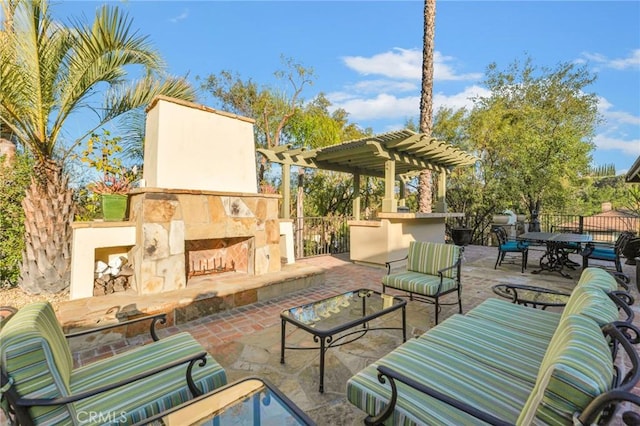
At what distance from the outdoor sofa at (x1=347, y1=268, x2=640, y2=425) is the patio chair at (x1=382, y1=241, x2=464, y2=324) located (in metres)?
0.89

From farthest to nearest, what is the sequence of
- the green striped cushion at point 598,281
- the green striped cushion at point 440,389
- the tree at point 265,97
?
1. the tree at point 265,97
2. the green striped cushion at point 598,281
3. the green striped cushion at point 440,389

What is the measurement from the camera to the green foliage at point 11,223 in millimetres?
4277

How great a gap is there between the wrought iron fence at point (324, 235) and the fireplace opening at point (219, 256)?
3124 millimetres

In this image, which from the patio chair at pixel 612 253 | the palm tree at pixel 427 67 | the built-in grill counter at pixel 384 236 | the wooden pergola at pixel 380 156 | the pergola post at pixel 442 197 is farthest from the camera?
the pergola post at pixel 442 197

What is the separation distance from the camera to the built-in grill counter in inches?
244

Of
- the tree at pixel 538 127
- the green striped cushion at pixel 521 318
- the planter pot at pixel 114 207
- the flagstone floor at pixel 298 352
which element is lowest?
the flagstone floor at pixel 298 352

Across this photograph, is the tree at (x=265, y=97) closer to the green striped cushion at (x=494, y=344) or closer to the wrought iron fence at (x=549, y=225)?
the wrought iron fence at (x=549, y=225)

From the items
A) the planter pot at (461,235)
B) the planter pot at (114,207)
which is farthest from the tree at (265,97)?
the planter pot at (461,235)

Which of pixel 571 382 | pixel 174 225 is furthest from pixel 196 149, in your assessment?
pixel 571 382

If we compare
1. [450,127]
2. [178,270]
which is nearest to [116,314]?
[178,270]

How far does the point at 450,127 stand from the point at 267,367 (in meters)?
12.2

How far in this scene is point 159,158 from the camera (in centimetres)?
379
